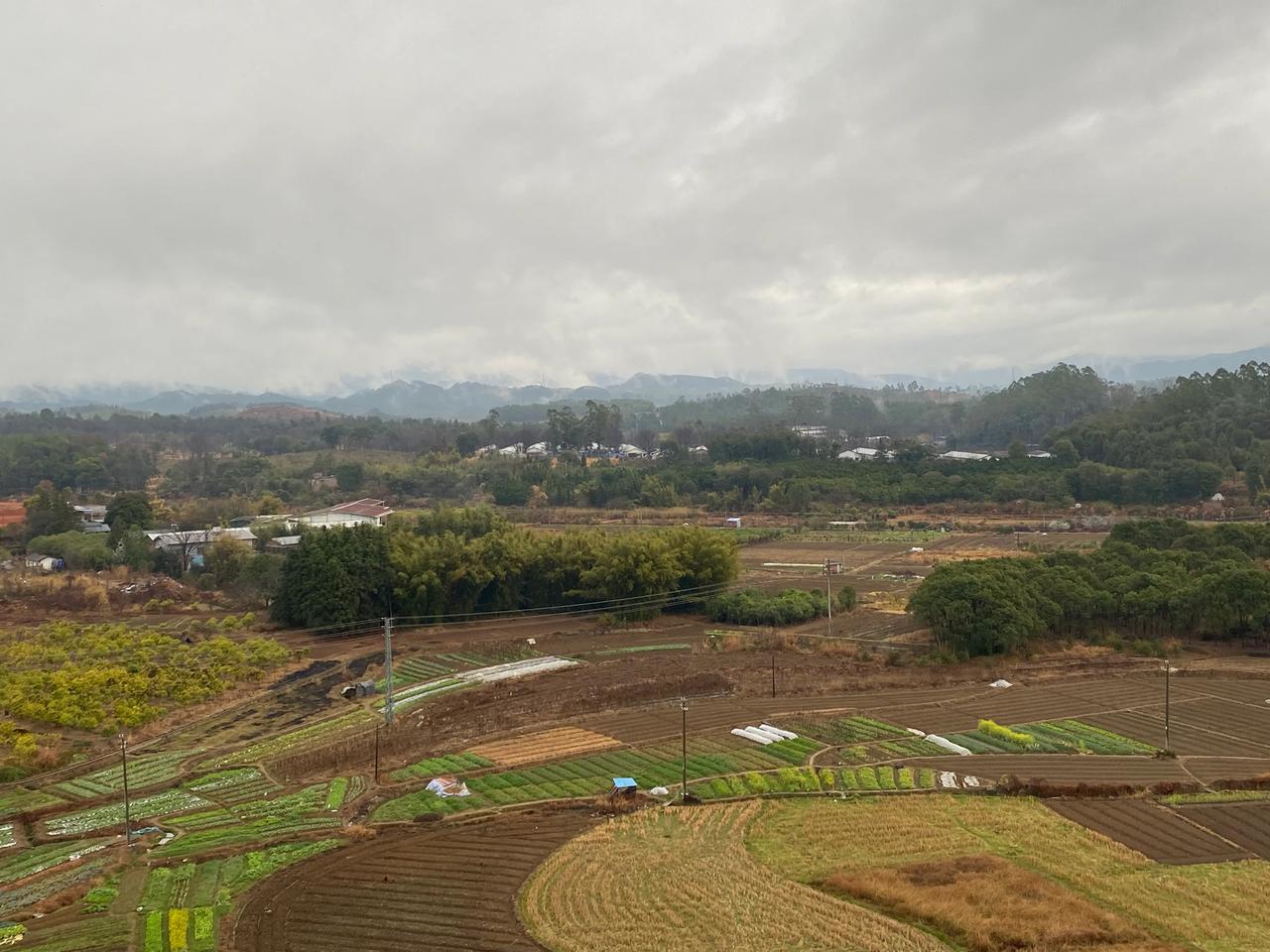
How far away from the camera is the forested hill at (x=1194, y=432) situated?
75562 mm

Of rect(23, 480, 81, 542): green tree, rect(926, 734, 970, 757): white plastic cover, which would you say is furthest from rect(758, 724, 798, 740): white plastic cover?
rect(23, 480, 81, 542): green tree

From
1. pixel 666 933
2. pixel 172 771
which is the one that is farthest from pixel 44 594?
pixel 666 933

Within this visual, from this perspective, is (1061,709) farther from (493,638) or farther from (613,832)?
(493,638)

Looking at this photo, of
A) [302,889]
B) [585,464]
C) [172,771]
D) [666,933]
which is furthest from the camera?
[585,464]

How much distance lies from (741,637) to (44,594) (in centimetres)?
3632

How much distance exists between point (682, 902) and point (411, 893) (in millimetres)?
5319

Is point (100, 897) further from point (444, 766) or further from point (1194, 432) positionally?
point (1194, 432)

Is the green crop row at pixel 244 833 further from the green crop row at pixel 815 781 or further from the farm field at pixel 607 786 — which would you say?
the green crop row at pixel 815 781

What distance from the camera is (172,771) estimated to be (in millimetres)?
25734

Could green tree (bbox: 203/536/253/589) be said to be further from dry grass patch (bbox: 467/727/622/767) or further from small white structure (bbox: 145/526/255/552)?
dry grass patch (bbox: 467/727/622/767)

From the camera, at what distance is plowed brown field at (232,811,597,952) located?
16766 mm

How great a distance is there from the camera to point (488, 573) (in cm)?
4431

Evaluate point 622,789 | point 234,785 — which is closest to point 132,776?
point 234,785

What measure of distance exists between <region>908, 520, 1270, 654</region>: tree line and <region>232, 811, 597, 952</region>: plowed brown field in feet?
66.4
